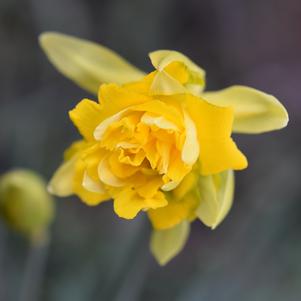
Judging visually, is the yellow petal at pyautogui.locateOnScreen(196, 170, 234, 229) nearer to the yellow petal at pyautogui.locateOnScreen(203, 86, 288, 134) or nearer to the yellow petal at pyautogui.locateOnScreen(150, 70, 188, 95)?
the yellow petal at pyautogui.locateOnScreen(203, 86, 288, 134)

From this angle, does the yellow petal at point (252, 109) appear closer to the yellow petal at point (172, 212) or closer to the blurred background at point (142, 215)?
the yellow petal at point (172, 212)

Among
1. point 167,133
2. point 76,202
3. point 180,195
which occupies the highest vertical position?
point 167,133

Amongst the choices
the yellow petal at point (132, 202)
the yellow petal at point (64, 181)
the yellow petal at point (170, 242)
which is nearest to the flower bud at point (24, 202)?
the yellow petal at point (64, 181)

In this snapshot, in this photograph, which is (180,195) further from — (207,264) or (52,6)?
(52,6)

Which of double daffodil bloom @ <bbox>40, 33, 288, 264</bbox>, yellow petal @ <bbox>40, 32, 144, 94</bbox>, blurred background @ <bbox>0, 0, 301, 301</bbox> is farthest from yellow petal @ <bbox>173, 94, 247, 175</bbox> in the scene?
blurred background @ <bbox>0, 0, 301, 301</bbox>

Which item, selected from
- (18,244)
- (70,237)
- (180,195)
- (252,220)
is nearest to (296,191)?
(252,220)

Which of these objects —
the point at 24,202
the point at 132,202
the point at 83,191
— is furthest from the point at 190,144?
the point at 24,202
